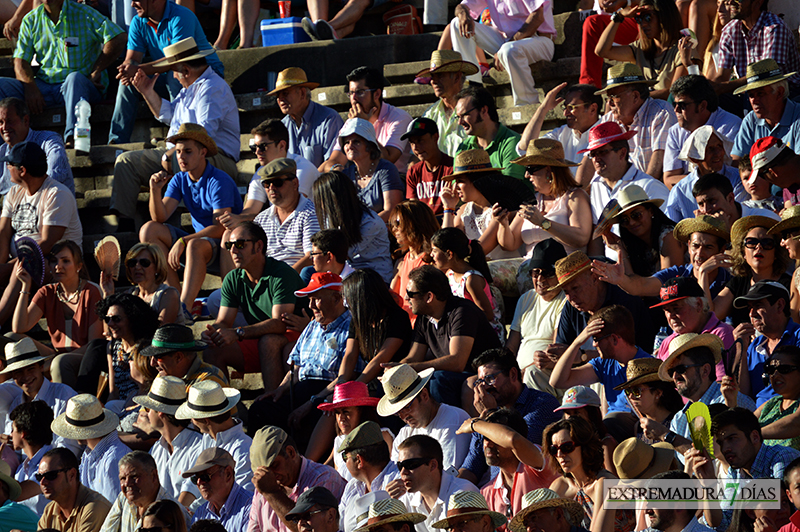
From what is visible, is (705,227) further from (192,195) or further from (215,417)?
(192,195)

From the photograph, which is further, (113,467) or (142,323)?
(142,323)

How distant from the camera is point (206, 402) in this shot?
7.03 metres

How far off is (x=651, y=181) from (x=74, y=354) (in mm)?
3957

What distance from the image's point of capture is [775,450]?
525cm

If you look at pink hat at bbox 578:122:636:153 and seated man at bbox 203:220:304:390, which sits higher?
pink hat at bbox 578:122:636:153

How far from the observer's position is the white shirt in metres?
6.39

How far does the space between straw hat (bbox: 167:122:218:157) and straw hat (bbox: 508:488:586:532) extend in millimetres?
5107

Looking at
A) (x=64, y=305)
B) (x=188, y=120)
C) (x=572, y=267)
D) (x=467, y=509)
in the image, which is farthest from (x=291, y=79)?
(x=467, y=509)

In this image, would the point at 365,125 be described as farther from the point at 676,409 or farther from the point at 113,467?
the point at 676,409

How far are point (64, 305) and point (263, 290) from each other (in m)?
1.77

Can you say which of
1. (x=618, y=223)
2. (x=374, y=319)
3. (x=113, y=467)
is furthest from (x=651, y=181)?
(x=113, y=467)

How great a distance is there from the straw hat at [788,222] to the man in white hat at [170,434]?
333 centimetres

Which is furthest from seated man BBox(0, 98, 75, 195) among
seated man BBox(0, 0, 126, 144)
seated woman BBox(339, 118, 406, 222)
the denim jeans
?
seated woman BBox(339, 118, 406, 222)

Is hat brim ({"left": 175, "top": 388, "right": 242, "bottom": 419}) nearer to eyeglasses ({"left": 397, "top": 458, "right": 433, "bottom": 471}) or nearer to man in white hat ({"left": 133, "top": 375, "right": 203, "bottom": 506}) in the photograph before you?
man in white hat ({"left": 133, "top": 375, "right": 203, "bottom": 506})
